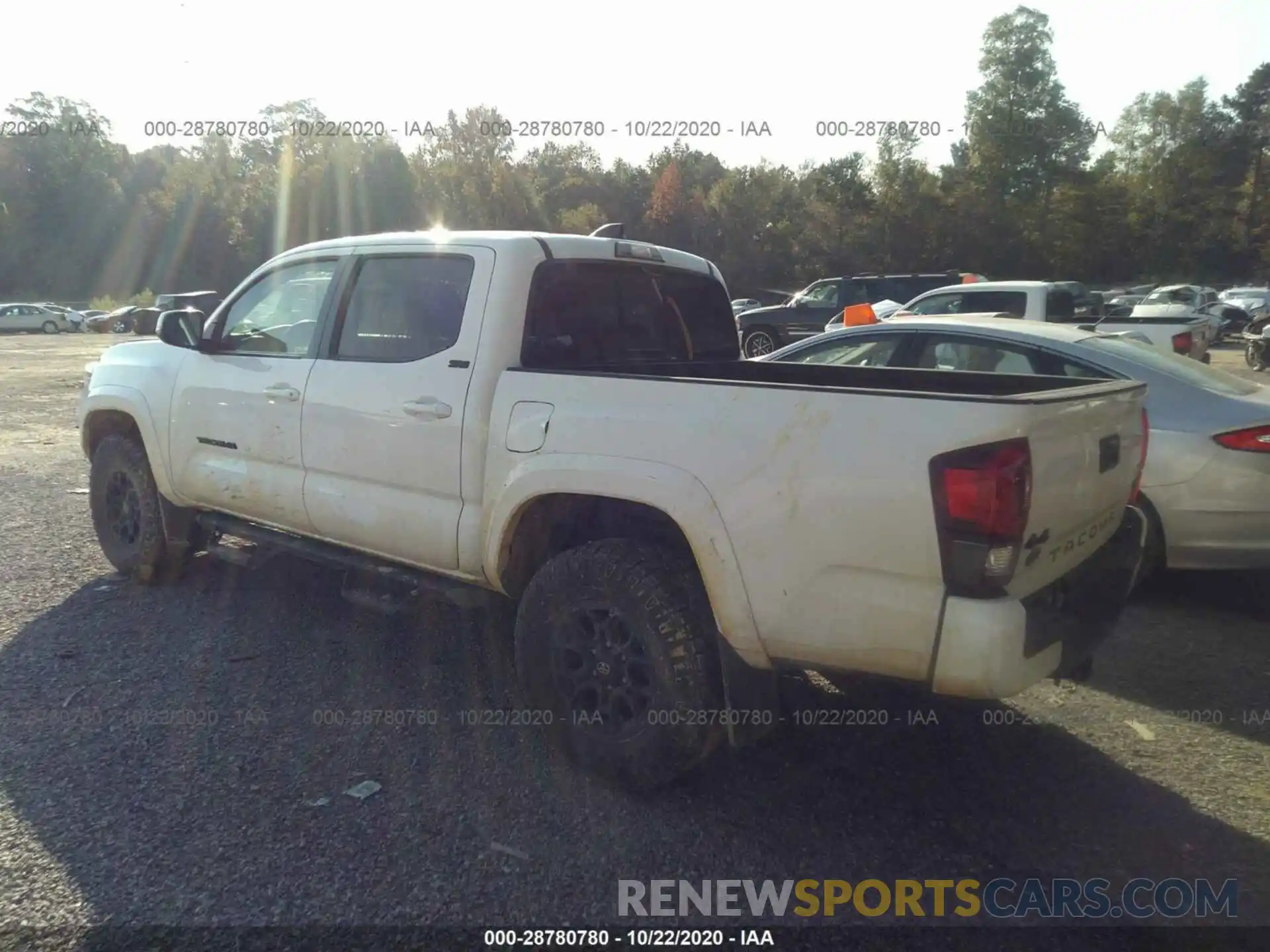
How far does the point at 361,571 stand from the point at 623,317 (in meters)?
1.62

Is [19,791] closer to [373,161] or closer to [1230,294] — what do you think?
[1230,294]

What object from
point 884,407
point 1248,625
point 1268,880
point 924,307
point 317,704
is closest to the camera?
point 884,407

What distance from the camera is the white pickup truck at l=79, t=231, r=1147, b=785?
269 cm

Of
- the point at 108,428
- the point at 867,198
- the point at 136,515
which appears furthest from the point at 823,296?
the point at 867,198

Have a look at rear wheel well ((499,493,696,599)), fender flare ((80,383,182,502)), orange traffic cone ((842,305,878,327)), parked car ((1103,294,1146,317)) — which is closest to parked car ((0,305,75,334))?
parked car ((1103,294,1146,317))

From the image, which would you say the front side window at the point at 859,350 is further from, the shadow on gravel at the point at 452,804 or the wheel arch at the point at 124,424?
the wheel arch at the point at 124,424

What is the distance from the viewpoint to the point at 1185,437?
505cm

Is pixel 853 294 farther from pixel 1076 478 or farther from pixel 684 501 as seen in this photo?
pixel 684 501

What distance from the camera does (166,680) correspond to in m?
4.29

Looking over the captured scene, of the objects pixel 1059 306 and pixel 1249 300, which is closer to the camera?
pixel 1059 306

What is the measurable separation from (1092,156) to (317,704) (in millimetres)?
57373

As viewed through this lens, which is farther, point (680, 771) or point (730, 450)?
point (680, 771)

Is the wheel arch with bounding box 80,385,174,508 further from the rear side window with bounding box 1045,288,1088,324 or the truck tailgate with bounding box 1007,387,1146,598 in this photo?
the rear side window with bounding box 1045,288,1088,324

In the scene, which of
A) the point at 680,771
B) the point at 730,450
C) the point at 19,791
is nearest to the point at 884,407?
the point at 730,450
